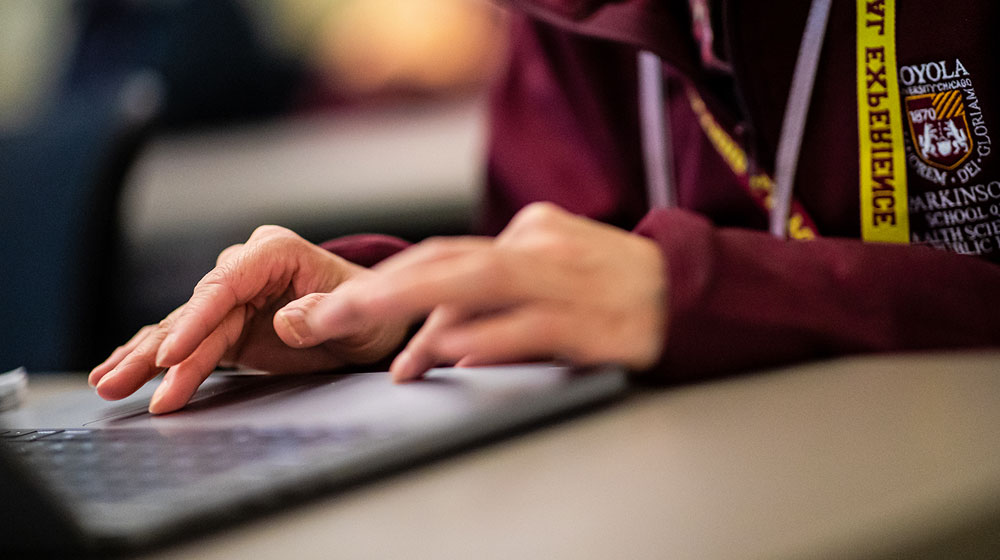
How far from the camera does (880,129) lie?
486mm

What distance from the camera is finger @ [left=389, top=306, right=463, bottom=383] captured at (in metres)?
0.33

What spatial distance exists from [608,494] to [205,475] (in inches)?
4.2

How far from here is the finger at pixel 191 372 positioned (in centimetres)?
36

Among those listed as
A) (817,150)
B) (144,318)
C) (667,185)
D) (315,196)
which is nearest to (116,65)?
(315,196)

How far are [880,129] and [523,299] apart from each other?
0.28 meters

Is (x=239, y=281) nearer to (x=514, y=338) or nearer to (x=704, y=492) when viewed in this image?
(x=514, y=338)

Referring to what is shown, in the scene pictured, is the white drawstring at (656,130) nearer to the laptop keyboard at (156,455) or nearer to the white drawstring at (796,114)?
the white drawstring at (796,114)

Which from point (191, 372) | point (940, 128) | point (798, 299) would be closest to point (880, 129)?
point (940, 128)

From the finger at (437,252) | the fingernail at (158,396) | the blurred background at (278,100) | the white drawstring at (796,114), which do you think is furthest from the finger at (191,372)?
the blurred background at (278,100)

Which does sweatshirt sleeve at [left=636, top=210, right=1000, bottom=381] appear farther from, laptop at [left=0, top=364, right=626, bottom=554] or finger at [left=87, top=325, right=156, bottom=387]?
finger at [left=87, top=325, right=156, bottom=387]

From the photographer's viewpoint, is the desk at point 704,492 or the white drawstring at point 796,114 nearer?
the desk at point 704,492

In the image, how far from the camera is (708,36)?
54cm

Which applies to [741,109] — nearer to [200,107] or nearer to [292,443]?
[292,443]

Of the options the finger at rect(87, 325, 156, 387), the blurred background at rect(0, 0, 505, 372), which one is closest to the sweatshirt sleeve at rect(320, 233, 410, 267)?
the finger at rect(87, 325, 156, 387)
